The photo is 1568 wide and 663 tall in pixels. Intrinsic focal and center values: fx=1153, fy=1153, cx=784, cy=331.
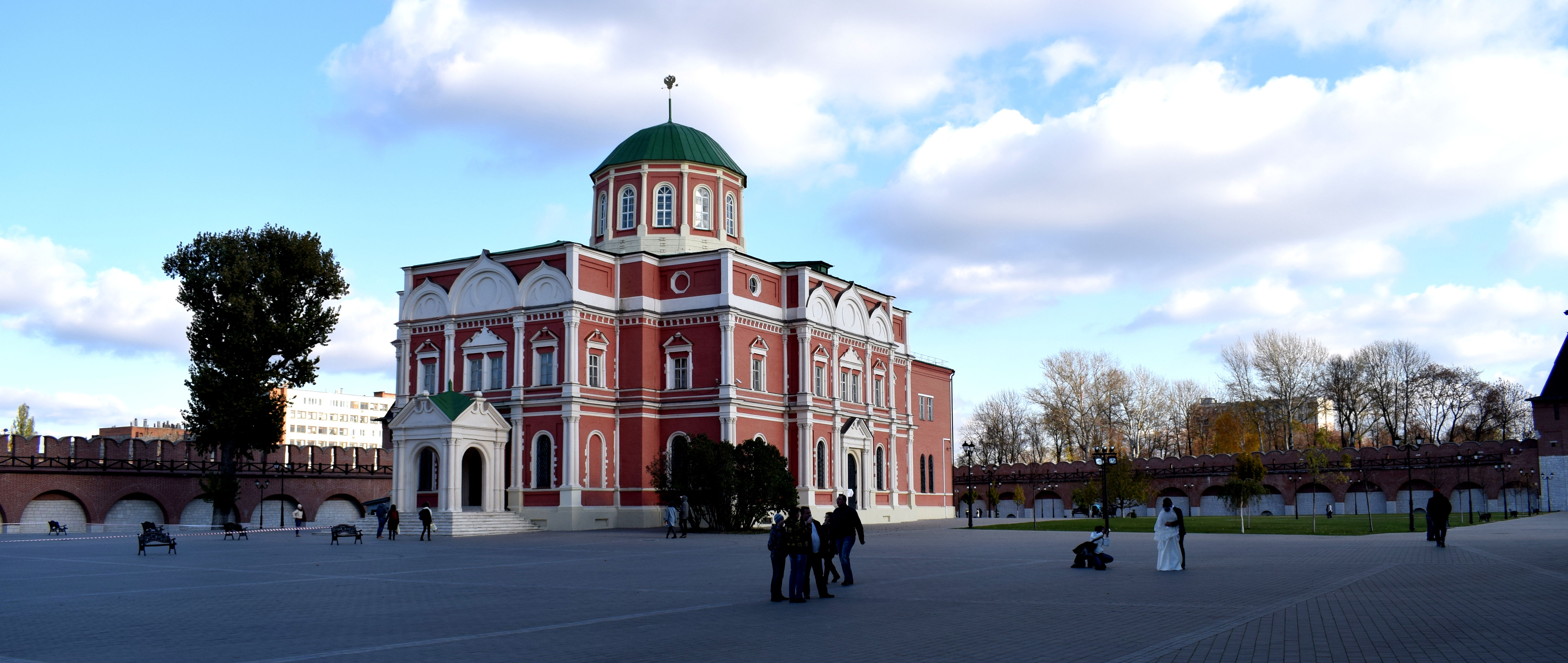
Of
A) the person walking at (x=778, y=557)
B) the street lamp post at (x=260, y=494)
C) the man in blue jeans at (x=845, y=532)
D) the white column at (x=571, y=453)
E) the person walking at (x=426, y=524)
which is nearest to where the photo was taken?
the person walking at (x=778, y=557)

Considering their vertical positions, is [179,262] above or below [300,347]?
above

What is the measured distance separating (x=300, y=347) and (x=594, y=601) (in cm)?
3571

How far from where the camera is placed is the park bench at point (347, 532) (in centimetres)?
3272

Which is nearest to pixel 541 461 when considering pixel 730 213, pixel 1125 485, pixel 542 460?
pixel 542 460

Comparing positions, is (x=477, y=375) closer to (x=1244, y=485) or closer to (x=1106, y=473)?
(x=1106, y=473)

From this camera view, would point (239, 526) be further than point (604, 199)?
No

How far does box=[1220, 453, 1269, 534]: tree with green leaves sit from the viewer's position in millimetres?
39375

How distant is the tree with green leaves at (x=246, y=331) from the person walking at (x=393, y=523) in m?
13.3

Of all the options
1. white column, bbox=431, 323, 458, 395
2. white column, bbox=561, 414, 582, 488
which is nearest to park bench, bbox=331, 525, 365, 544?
white column, bbox=561, 414, 582, 488

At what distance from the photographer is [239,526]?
120 feet

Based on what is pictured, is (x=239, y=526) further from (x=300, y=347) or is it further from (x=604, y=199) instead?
(x=604, y=199)

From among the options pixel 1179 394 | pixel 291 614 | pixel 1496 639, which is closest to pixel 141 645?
pixel 291 614

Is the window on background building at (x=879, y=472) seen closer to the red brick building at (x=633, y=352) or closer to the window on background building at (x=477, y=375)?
the red brick building at (x=633, y=352)

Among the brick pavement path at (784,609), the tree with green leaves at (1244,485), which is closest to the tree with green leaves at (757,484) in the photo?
the brick pavement path at (784,609)
